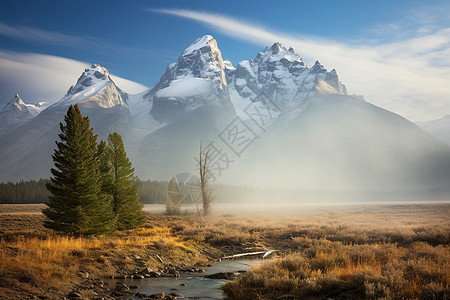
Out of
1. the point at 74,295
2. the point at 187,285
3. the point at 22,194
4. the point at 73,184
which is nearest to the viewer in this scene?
the point at 74,295

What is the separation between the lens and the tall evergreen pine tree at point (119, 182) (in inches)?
1214

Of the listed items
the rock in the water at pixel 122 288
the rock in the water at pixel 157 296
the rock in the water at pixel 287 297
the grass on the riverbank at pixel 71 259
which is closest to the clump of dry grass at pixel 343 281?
the rock in the water at pixel 287 297

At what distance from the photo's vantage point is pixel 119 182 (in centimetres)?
3169

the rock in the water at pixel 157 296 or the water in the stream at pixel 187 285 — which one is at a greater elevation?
the rock in the water at pixel 157 296

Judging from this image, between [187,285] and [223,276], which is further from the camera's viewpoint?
[223,276]

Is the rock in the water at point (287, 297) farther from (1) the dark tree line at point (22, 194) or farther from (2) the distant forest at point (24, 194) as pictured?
(1) the dark tree line at point (22, 194)

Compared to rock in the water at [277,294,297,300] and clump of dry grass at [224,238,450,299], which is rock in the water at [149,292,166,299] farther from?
rock in the water at [277,294,297,300]

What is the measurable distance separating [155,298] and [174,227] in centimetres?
2683

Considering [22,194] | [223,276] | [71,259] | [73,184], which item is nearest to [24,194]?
[22,194]

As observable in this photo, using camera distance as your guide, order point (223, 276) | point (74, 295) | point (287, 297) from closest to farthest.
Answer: point (287, 297) → point (74, 295) → point (223, 276)

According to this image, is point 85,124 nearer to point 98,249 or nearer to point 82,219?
point 82,219

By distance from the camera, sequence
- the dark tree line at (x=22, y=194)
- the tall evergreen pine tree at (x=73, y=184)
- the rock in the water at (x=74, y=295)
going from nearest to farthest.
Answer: the rock in the water at (x=74, y=295) → the tall evergreen pine tree at (x=73, y=184) → the dark tree line at (x=22, y=194)

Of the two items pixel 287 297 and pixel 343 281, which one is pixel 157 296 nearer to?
pixel 287 297

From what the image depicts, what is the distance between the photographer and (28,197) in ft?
383
